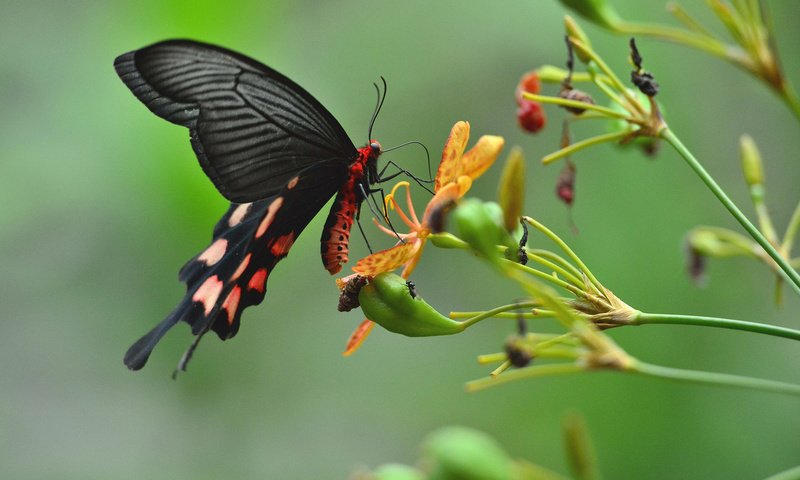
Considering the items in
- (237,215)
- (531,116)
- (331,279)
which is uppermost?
(531,116)

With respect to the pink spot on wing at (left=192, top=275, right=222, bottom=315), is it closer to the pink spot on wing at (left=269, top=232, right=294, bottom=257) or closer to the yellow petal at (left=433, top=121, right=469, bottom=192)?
the pink spot on wing at (left=269, top=232, right=294, bottom=257)

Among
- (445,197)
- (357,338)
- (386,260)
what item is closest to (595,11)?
(445,197)

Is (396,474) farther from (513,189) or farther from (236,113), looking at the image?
(236,113)

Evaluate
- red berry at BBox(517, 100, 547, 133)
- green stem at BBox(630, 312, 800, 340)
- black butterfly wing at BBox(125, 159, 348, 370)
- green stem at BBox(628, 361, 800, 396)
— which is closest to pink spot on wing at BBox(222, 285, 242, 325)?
black butterfly wing at BBox(125, 159, 348, 370)

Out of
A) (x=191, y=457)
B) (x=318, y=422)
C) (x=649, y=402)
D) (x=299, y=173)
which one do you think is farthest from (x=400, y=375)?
(x=299, y=173)

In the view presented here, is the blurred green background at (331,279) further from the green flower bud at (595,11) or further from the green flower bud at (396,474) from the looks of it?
the green flower bud at (396,474)

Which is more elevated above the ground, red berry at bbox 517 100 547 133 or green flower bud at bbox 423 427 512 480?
red berry at bbox 517 100 547 133

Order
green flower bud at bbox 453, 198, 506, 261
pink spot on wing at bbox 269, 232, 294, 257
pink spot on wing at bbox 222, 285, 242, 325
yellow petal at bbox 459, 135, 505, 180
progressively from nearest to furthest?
green flower bud at bbox 453, 198, 506, 261
yellow petal at bbox 459, 135, 505, 180
pink spot on wing at bbox 222, 285, 242, 325
pink spot on wing at bbox 269, 232, 294, 257
